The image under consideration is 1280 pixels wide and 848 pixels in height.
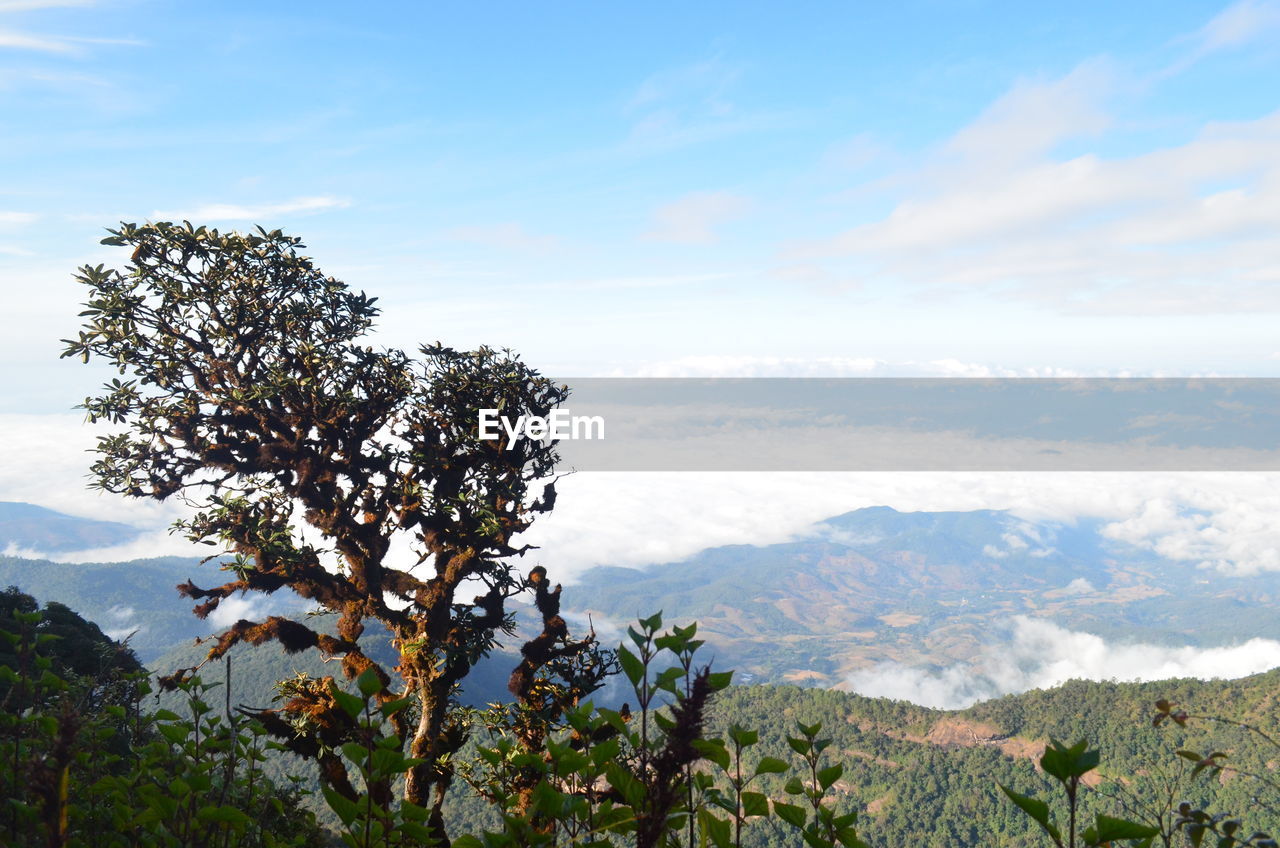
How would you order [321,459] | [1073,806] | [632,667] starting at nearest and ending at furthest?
[1073,806] < [632,667] < [321,459]

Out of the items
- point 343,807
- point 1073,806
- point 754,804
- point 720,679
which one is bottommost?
point 754,804

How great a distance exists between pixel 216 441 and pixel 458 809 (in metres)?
132

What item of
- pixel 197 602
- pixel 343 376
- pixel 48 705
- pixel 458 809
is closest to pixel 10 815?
pixel 48 705

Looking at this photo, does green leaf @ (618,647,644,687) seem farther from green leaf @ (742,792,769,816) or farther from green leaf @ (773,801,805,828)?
green leaf @ (773,801,805,828)

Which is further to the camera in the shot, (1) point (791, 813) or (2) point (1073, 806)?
(1) point (791, 813)

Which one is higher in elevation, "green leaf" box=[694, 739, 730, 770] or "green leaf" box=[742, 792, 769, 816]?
"green leaf" box=[694, 739, 730, 770]

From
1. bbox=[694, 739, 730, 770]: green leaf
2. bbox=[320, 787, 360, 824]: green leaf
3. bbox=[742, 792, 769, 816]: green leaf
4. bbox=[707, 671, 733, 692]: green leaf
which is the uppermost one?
bbox=[707, 671, 733, 692]: green leaf

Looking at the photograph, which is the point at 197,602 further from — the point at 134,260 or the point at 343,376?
the point at 134,260

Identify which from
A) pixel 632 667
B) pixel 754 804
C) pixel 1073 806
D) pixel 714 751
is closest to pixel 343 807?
pixel 632 667

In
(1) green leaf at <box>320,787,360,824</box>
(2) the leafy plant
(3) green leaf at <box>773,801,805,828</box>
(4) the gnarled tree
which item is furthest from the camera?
(4) the gnarled tree

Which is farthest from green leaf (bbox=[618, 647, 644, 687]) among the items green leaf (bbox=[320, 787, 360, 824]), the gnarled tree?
the gnarled tree

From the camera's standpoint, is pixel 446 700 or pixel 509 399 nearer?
pixel 446 700

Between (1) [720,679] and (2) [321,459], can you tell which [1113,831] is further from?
(2) [321,459]

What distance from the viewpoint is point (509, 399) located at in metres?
14.9
